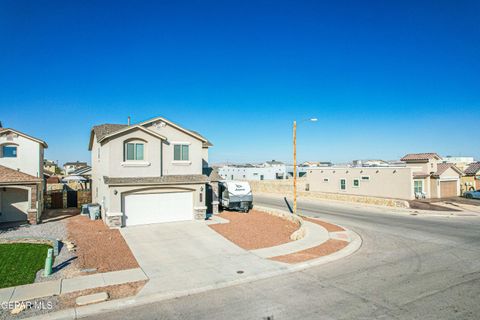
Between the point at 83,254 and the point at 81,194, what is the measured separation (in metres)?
15.6

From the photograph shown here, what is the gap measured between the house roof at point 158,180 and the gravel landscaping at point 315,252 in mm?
9469

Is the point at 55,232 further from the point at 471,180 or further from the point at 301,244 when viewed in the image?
the point at 471,180

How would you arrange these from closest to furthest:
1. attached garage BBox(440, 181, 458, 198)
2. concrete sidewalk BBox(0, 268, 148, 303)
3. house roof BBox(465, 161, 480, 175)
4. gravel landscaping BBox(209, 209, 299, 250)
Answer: concrete sidewalk BBox(0, 268, 148, 303)
gravel landscaping BBox(209, 209, 299, 250)
attached garage BBox(440, 181, 458, 198)
house roof BBox(465, 161, 480, 175)

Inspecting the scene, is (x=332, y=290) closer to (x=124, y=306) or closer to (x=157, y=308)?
(x=157, y=308)

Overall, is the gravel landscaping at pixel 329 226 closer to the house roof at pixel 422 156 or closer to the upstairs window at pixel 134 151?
the upstairs window at pixel 134 151

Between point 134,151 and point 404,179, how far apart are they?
28461 mm

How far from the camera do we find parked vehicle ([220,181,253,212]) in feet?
84.0

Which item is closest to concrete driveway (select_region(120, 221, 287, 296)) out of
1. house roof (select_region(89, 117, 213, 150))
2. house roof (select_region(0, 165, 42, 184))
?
house roof (select_region(89, 117, 213, 150))

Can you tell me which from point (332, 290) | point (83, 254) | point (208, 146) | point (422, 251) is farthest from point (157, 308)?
point (208, 146)

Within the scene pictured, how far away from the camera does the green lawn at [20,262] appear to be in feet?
33.8

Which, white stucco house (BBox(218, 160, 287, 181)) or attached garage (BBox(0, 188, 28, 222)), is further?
white stucco house (BBox(218, 160, 287, 181))

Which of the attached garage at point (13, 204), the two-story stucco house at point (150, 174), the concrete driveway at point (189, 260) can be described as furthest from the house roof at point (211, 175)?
the attached garage at point (13, 204)

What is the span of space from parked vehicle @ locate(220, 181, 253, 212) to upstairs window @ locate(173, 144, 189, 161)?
5.37 meters

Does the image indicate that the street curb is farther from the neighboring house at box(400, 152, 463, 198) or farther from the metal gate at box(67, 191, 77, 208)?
the neighboring house at box(400, 152, 463, 198)
